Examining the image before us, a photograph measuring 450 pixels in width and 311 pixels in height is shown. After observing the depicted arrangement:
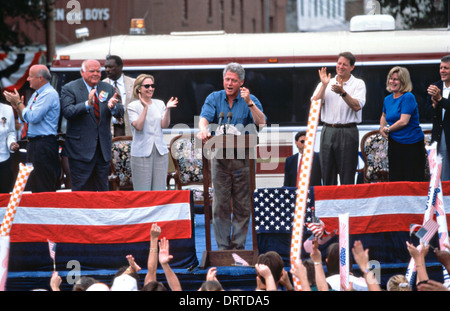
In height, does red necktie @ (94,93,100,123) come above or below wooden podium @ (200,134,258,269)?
above

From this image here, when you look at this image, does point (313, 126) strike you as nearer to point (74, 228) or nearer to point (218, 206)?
point (218, 206)

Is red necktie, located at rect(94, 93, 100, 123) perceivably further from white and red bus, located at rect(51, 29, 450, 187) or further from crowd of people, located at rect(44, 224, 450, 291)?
white and red bus, located at rect(51, 29, 450, 187)

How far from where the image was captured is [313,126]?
19.7 feet

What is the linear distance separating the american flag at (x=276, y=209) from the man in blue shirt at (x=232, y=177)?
0.23m

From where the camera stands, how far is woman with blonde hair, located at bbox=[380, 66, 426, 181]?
9352mm

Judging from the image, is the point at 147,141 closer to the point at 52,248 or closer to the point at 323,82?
the point at 52,248

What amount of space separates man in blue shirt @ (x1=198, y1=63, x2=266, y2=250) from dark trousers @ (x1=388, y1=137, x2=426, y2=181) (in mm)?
1841

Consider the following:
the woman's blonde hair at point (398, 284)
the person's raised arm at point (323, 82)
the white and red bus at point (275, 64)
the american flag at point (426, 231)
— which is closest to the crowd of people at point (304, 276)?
the woman's blonde hair at point (398, 284)

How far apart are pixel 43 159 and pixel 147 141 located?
1.29m

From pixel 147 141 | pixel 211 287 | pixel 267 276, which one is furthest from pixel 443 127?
pixel 211 287

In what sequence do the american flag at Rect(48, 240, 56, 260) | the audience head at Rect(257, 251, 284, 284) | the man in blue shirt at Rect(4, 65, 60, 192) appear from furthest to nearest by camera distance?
the man in blue shirt at Rect(4, 65, 60, 192), the american flag at Rect(48, 240, 56, 260), the audience head at Rect(257, 251, 284, 284)

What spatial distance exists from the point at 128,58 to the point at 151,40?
0.54 m

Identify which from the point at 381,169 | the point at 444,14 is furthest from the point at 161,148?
the point at 444,14

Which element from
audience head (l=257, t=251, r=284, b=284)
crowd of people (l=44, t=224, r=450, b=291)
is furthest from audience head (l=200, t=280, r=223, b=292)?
audience head (l=257, t=251, r=284, b=284)
